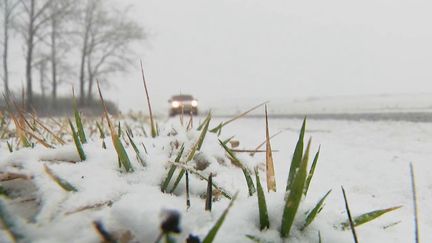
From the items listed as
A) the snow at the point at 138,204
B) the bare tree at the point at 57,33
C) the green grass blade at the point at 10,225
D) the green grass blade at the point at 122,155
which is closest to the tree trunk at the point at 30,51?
the bare tree at the point at 57,33

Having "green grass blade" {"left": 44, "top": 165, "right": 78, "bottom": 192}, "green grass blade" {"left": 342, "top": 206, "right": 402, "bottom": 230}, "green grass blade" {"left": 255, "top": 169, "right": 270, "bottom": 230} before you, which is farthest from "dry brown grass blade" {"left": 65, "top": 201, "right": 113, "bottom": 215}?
"green grass blade" {"left": 342, "top": 206, "right": 402, "bottom": 230}

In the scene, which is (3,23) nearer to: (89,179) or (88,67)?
(88,67)

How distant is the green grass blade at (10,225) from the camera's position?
2.91 feet

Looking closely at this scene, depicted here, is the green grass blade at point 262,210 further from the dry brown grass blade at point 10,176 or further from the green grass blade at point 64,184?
the dry brown grass blade at point 10,176

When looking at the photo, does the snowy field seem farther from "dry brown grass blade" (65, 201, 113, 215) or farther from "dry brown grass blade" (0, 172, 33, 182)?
"dry brown grass blade" (0, 172, 33, 182)

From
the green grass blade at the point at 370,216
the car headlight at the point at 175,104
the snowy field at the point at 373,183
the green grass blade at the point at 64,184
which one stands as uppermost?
the green grass blade at the point at 64,184

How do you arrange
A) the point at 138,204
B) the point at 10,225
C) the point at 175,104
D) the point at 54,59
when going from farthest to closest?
1. the point at 54,59
2. the point at 175,104
3. the point at 138,204
4. the point at 10,225

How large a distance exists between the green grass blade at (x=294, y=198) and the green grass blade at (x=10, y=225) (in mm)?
656

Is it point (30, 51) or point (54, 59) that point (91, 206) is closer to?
point (30, 51)

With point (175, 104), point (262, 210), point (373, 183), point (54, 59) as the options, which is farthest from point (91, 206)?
point (54, 59)

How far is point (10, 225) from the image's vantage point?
2.96ft

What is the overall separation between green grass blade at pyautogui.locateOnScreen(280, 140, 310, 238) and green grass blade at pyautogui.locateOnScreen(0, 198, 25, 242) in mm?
656

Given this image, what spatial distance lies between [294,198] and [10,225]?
27.7 inches

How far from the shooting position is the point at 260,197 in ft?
3.36
